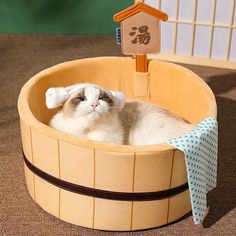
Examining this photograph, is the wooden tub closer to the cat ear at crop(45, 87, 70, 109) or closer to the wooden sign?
the cat ear at crop(45, 87, 70, 109)

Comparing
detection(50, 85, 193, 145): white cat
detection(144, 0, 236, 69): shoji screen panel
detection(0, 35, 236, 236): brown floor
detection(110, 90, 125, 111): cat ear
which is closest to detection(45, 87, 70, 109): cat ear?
detection(50, 85, 193, 145): white cat

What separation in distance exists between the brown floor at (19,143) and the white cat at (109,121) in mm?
277

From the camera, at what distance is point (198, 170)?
140 cm

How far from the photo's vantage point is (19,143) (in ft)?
6.31

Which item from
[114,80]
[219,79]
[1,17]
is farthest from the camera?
[1,17]

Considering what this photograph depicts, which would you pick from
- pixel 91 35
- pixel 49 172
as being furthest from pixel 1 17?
pixel 49 172

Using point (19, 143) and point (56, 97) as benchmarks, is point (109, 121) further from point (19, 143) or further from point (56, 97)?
point (19, 143)

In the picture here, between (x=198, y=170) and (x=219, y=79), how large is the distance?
1.13 metres

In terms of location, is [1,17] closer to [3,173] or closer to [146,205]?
[3,173]

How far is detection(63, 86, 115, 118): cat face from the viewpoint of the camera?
56.8 inches

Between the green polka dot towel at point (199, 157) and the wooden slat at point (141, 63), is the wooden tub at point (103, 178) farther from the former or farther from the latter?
the wooden slat at point (141, 63)

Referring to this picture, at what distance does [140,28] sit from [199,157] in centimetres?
55

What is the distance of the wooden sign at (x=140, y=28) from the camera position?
5.46ft

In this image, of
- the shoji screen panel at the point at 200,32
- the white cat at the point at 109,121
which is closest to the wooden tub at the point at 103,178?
the white cat at the point at 109,121
